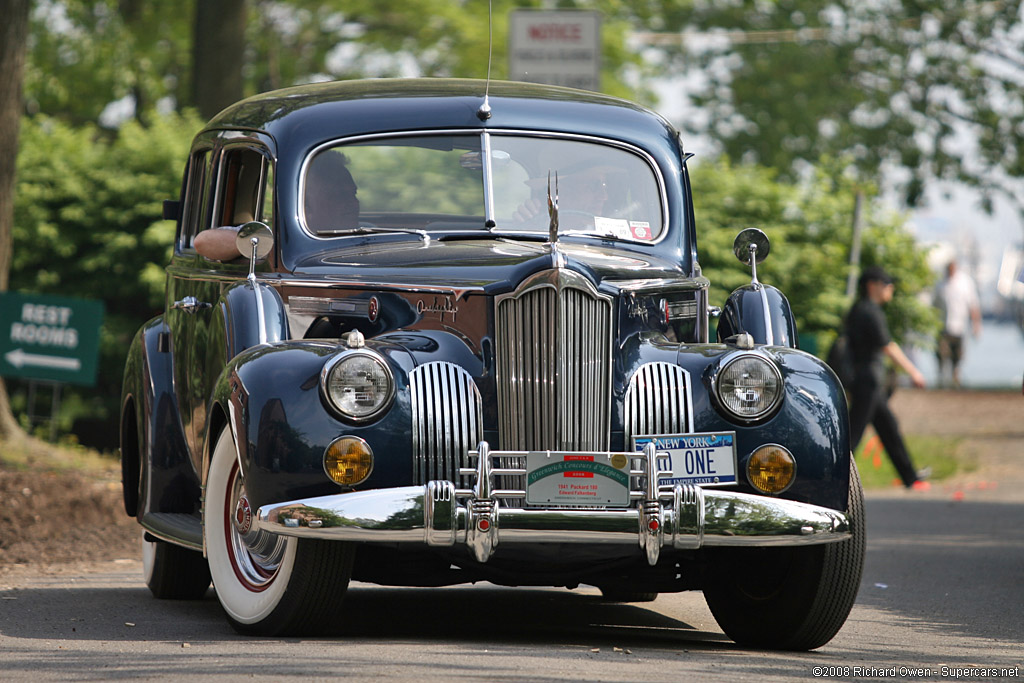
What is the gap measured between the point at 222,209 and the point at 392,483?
96.5 inches

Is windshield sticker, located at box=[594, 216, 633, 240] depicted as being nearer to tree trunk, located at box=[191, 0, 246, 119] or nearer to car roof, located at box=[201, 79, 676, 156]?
car roof, located at box=[201, 79, 676, 156]

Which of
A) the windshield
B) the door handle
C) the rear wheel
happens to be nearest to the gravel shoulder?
the rear wheel

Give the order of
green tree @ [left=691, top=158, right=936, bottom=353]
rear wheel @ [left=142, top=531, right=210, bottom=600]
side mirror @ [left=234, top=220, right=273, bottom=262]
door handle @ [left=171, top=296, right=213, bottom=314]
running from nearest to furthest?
side mirror @ [left=234, top=220, right=273, bottom=262] → door handle @ [left=171, top=296, right=213, bottom=314] → rear wheel @ [left=142, top=531, right=210, bottom=600] → green tree @ [left=691, top=158, right=936, bottom=353]

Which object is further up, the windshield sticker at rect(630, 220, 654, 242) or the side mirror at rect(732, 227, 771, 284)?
the windshield sticker at rect(630, 220, 654, 242)

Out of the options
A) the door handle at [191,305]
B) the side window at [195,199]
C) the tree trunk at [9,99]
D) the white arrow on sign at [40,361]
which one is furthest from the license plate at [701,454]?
the white arrow on sign at [40,361]

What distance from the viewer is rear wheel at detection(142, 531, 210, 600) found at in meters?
7.02

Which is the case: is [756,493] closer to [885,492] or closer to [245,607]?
[245,607]

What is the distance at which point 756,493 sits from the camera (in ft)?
17.7

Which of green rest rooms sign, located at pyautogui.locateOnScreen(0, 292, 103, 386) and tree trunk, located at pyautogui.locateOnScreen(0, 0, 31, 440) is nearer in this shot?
tree trunk, located at pyautogui.locateOnScreen(0, 0, 31, 440)

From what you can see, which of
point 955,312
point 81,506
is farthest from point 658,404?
point 955,312

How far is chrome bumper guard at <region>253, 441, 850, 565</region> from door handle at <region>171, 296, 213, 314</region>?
174cm

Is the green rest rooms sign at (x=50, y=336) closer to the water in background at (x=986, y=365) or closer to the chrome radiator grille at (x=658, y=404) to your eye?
the chrome radiator grille at (x=658, y=404)

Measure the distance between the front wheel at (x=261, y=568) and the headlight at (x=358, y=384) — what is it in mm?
460

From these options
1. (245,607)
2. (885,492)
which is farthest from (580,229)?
(885,492)
